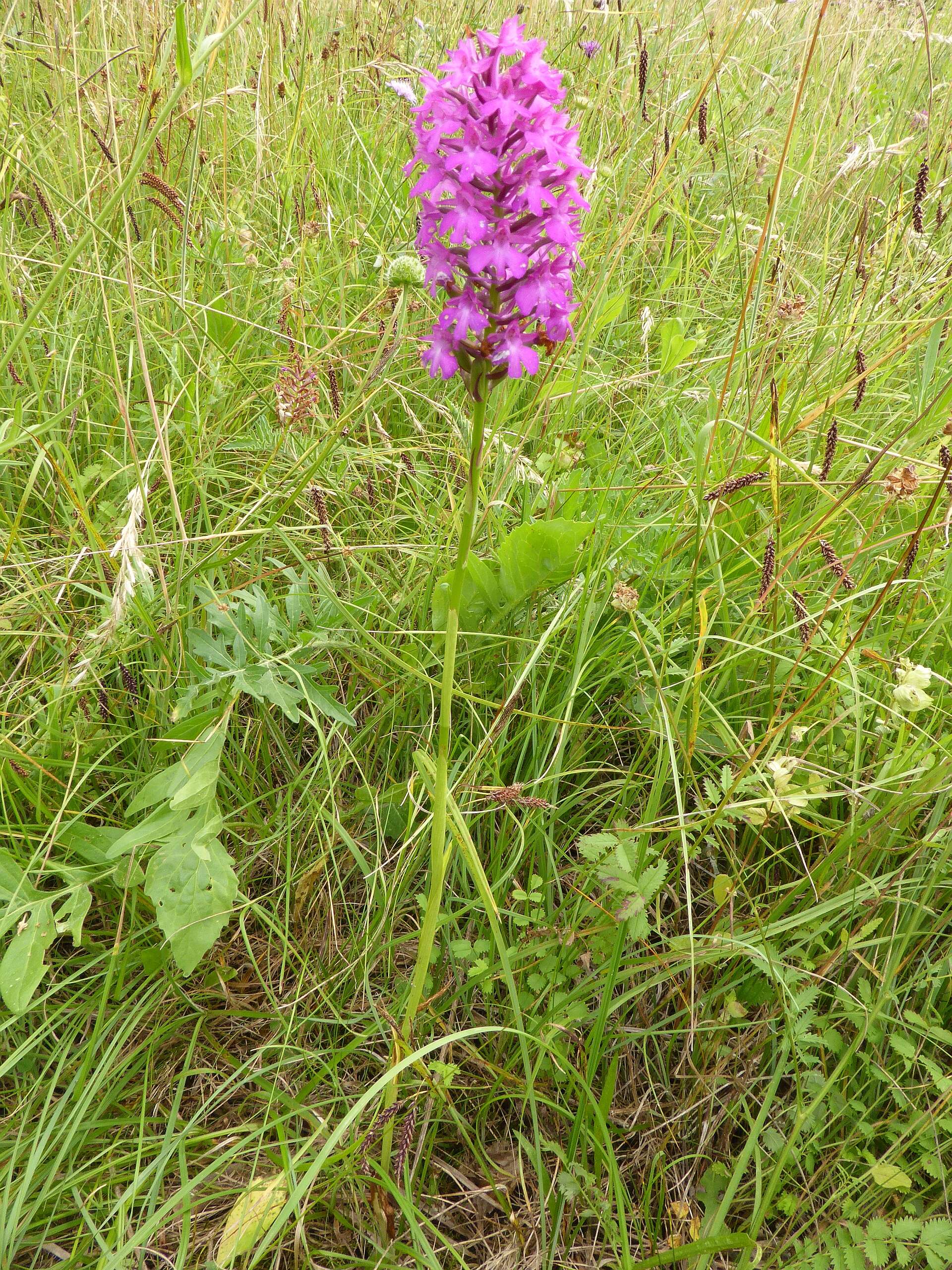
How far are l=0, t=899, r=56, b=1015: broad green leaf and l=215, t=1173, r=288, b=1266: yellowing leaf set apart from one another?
449mm

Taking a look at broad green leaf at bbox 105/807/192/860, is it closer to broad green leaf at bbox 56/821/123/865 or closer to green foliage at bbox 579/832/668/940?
broad green leaf at bbox 56/821/123/865

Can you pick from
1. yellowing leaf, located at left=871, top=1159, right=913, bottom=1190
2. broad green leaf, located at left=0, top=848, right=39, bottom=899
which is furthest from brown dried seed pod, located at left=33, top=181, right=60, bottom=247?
yellowing leaf, located at left=871, top=1159, right=913, bottom=1190

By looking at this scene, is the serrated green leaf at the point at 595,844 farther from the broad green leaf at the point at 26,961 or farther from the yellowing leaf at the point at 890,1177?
the broad green leaf at the point at 26,961

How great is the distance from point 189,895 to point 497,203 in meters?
1.14

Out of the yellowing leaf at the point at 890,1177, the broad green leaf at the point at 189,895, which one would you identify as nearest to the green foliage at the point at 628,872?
the yellowing leaf at the point at 890,1177

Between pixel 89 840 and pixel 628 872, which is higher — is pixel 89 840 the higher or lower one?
the lower one

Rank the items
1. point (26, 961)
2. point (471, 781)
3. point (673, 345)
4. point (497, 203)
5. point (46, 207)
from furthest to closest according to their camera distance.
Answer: point (673, 345) < point (46, 207) < point (471, 781) < point (26, 961) < point (497, 203)

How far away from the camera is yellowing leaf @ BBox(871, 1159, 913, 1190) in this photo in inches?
50.3

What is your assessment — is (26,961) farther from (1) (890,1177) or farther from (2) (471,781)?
(1) (890,1177)

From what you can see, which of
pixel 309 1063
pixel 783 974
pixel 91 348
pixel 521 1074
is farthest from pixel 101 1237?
pixel 91 348

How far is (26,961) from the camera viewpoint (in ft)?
4.49

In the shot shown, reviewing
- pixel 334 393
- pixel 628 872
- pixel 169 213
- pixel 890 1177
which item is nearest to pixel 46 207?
pixel 169 213

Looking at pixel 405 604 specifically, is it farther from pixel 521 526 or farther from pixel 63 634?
pixel 63 634

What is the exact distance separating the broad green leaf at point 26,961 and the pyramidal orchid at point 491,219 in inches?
26.9
